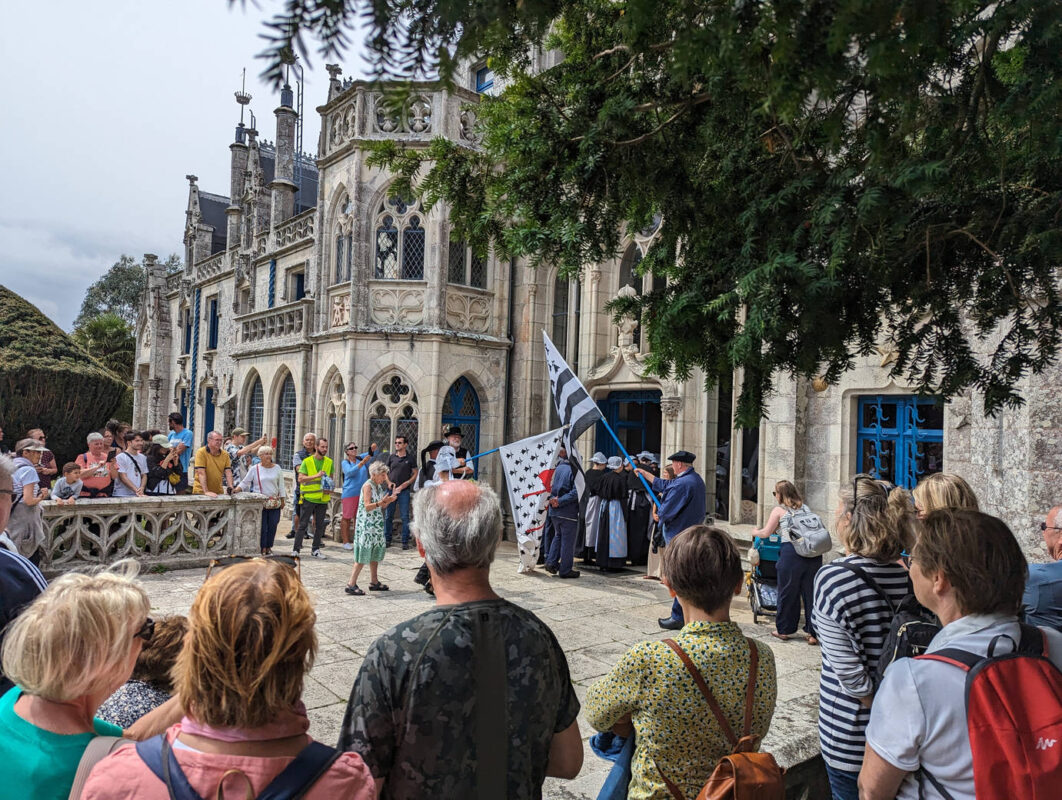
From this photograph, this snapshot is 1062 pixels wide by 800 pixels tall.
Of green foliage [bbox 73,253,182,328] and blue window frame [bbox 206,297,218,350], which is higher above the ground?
green foliage [bbox 73,253,182,328]

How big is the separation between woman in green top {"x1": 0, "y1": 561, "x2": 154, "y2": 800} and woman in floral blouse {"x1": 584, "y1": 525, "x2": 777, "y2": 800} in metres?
1.29

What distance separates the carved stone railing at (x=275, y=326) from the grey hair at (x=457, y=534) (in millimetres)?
13964

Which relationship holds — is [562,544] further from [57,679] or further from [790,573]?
[57,679]

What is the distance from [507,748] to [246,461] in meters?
12.8

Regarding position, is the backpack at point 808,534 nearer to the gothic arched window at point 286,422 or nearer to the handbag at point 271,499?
the handbag at point 271,499

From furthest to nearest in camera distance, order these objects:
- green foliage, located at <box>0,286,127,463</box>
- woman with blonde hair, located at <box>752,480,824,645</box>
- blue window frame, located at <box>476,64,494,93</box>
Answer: green foliage, located at <box>0,286,127,463</box> → blue window frame, located at <box>476,64,494,93</box> → woman with blonde hair, located at <box>752,480,824,645</box>

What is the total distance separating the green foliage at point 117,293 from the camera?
46.6 meters

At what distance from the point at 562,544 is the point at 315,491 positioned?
3663mm

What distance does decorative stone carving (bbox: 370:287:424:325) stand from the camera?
12852 mm

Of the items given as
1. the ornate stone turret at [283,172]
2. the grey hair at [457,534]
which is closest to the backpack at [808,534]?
the grey hair at [457,534]

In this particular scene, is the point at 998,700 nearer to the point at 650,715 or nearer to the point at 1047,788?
the point at 1047,788

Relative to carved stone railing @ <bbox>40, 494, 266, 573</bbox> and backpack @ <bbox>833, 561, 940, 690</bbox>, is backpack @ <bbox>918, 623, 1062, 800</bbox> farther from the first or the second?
carved stone railing @ <bbox>40, 494, 266, 573</bbox>

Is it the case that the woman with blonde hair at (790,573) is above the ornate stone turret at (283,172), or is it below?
below

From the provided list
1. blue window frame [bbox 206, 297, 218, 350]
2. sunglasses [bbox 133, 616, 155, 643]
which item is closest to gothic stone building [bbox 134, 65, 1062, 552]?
sunglasses [bbox 133, 616, 155, 643]
